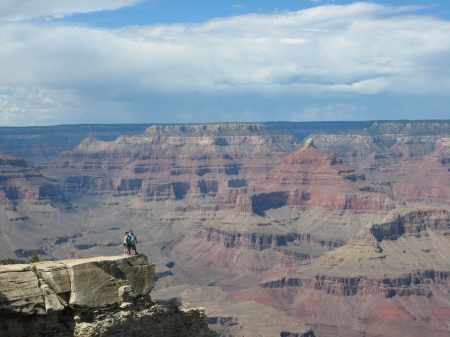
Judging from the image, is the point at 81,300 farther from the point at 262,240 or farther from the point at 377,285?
the point at 262,240

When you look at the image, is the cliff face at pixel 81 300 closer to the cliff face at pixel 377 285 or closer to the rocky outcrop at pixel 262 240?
the cliff face at pixel 377 285

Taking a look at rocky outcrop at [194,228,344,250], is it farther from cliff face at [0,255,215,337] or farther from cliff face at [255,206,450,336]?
cliff face at [0,255,215,337]

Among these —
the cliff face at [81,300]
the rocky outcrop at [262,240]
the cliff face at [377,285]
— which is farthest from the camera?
the rocky outcrop at [262,240]

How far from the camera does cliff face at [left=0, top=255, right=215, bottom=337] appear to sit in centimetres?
2019

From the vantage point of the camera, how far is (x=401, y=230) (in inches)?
5669

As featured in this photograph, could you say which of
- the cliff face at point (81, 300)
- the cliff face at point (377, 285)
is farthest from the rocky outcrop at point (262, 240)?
the cliff face at point (81, 300)

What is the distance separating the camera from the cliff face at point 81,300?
2019cm

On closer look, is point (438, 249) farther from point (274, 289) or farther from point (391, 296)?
point (274, 289)

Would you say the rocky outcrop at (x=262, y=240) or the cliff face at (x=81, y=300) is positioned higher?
the cliff face at (x=81, y=300)

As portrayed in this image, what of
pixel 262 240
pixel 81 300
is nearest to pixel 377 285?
pixel 262 240

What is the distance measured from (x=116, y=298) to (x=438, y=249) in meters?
132

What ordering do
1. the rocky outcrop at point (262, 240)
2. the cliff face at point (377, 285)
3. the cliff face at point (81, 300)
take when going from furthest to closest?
1. the rocky outcrop at point (262, 240)
2. the cliff face at point (377, 285)
3. the cliff face at point (81, 300)

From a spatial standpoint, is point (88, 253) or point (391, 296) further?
point (88, 253)

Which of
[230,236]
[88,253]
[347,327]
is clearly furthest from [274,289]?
[88,253]
